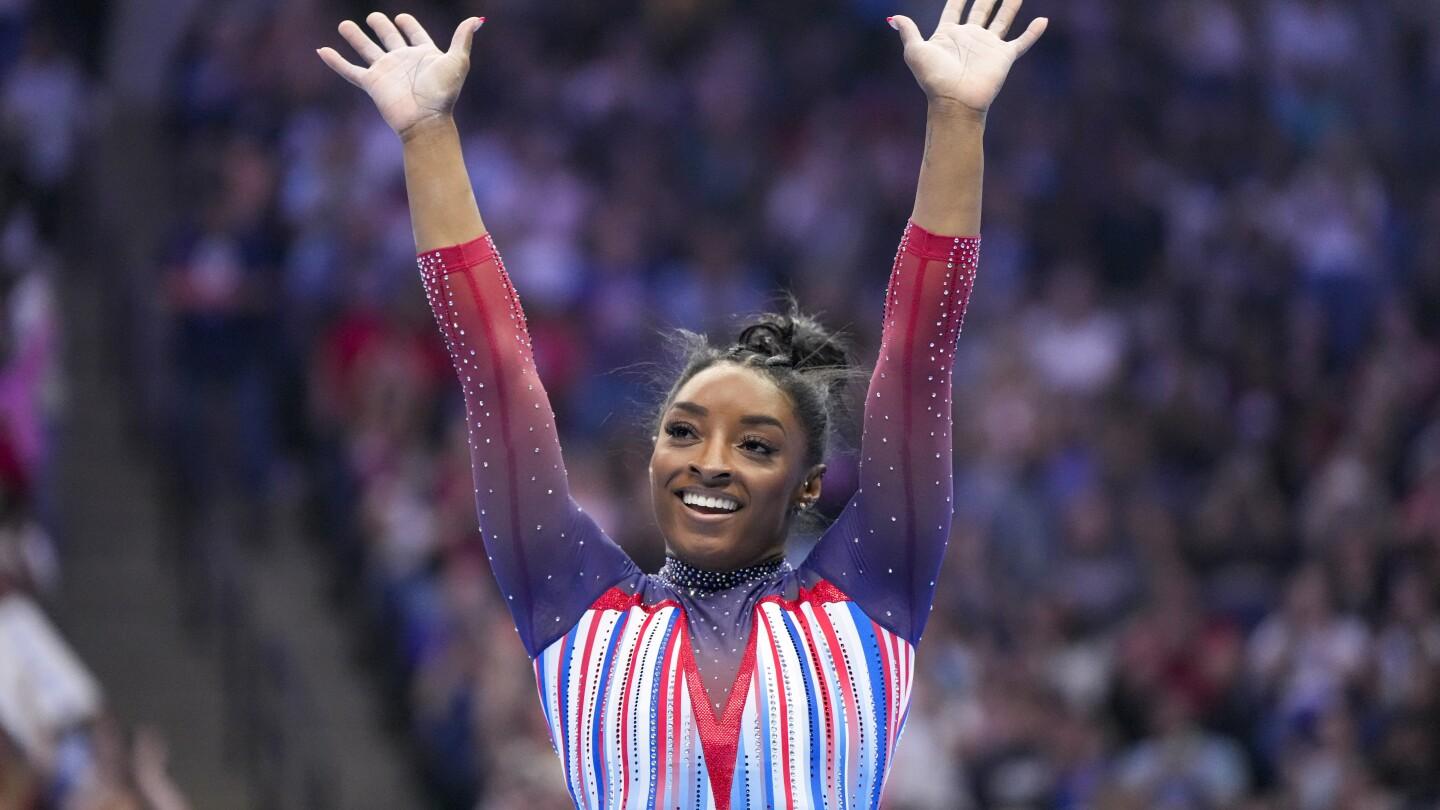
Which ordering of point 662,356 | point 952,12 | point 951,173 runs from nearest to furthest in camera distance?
point 951,173 < point 952,12 < point 662,356

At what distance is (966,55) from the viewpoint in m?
3.00

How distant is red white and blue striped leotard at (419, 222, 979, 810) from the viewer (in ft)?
9.70

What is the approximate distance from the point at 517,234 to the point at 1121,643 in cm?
391

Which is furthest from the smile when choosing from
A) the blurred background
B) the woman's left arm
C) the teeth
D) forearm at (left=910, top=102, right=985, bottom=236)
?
the blurred background

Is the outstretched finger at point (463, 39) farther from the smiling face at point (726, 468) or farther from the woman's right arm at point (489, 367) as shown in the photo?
the smiling face at point (726, 468)

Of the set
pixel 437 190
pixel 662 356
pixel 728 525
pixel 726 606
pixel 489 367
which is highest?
pixel 437 190

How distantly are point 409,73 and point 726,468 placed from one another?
800 millimetres

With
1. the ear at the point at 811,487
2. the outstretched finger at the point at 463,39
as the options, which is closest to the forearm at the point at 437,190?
the outstretched finger at the point at 463,39

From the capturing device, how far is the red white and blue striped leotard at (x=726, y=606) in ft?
9.70

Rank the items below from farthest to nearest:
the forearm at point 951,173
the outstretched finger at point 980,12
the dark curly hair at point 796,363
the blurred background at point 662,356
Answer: the blurred background at point 662,356
the dark curly hair at point 796,363
the outstretched finger at point 980,12
the forearm at point 951,173

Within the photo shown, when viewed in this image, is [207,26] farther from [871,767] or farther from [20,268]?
[871,767]

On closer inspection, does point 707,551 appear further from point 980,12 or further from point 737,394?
point 980,12

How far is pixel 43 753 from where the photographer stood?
6836 mm

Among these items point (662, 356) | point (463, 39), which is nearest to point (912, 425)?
point (463, 39)
